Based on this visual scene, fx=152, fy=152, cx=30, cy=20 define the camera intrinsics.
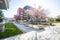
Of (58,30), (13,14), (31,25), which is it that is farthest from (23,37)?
(58,30)

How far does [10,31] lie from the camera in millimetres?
1839

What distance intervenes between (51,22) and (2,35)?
0.62 m

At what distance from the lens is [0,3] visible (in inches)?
69.0

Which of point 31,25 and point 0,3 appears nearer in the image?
point 0,3

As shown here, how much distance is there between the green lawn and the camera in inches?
71.9

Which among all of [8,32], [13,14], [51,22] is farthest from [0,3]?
[51,22]

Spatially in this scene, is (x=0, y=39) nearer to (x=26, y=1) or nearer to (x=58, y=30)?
(x=26, y=1)

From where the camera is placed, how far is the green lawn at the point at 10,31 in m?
1.83

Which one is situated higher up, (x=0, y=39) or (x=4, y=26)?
(x=4, y=26)

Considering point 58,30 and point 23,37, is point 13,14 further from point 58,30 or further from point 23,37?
point 58,30

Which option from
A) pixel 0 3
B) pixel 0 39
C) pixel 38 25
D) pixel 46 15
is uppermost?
pixel 0 3

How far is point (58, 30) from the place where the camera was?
6.14 ft

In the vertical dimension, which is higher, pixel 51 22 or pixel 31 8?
pixel 31 8

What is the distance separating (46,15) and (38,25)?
0.52 ft
